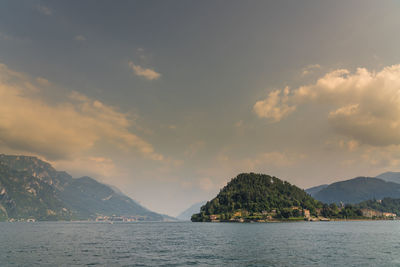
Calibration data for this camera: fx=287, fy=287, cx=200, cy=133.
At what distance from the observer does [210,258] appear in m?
69.4

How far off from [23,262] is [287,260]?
60.5m

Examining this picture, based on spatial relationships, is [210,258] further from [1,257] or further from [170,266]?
[1,257]

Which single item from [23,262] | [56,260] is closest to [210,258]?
[56,260]

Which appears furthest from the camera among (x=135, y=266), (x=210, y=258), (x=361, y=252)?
(x=361, y=252)

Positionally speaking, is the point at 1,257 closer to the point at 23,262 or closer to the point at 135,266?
the point at 23,262

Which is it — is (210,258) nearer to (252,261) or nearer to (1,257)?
(252,261)

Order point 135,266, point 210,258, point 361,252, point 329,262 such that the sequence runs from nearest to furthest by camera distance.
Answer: point 135,266, point 329,262, point 210,258, point 361,252

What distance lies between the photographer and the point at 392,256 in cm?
7275

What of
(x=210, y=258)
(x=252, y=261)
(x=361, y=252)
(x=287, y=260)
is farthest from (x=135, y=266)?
(x=361, y=252)

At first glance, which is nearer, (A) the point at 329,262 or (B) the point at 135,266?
(B) the point at 135,266

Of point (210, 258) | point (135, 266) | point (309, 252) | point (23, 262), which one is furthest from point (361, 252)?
point (23, 262)

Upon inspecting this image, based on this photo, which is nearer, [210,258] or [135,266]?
[135,266]

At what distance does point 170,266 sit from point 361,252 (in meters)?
55.1

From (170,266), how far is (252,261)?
1878cm
